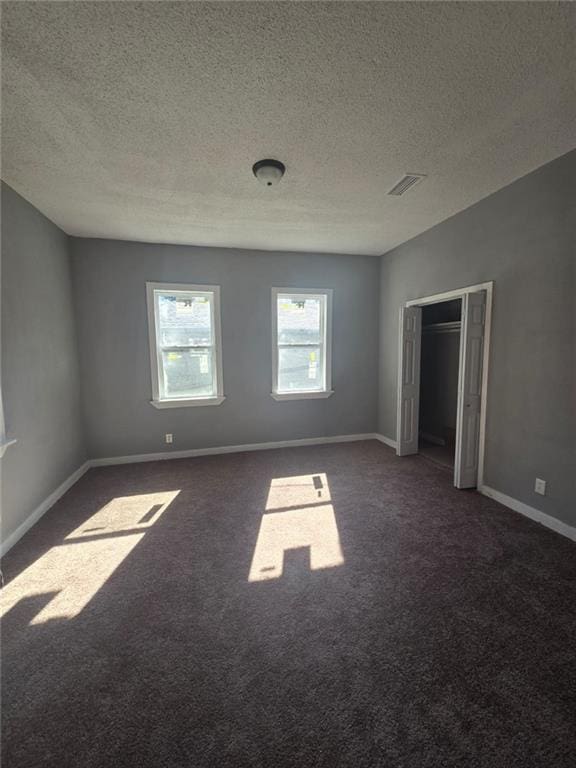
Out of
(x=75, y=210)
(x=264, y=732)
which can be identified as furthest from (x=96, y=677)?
(x=75, y=210)

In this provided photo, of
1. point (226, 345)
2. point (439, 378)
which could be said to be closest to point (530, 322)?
point (439, 378)

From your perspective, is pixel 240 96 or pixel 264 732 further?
pixel 240 96

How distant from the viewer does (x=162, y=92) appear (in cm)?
Result: 167

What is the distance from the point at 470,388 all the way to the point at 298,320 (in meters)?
2.41

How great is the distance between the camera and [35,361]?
2883 mm

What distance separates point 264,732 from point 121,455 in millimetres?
3586

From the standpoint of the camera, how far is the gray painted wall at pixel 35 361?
2.49 meters

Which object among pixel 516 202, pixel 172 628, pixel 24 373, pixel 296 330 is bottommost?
pixel 172 628

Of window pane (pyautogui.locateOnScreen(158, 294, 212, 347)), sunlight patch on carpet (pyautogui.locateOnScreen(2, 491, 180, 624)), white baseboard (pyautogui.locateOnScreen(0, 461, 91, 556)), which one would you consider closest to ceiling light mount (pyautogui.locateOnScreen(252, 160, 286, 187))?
window pane (pyautogui.locateOnScreen(158, 294, 212, 347))

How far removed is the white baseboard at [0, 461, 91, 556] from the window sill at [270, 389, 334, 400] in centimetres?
251

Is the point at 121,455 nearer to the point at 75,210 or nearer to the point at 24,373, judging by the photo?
the point at 24,373

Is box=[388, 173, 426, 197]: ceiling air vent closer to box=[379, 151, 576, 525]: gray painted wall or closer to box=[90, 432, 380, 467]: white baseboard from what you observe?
box=[379, 151, 576, 525]: gray painted wall

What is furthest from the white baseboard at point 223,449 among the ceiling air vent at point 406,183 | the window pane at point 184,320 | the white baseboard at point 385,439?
the ceiling air vent at point 406,183

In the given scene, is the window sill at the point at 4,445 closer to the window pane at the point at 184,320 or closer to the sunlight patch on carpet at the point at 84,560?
the sunlight patch on carpet at the point at 84,560
